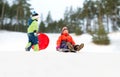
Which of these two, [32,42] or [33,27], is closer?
[33,27]

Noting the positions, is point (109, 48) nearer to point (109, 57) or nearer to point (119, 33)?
point (119, 33)

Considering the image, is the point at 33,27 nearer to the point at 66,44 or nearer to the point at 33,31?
the point at 33,31

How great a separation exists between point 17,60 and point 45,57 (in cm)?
68

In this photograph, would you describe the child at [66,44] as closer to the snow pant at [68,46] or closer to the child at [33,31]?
the snow pant at [68,46]

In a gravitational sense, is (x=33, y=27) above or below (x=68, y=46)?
above

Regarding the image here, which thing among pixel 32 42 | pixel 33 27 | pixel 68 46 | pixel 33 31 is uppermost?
pixel 33 27

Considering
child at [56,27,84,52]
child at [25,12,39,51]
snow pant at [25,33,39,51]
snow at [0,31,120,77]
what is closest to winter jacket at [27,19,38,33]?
child at [25,12,39,51]

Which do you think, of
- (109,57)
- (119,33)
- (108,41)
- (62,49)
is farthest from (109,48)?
(109,57)

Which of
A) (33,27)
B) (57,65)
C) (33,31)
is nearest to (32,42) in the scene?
(33,31)

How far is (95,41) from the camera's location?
3459 centimetres

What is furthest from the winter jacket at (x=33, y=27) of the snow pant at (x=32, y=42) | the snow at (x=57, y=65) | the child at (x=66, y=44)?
the snow at (x=57, y=65)

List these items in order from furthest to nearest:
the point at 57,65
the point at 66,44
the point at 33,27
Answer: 1. the point at 66,44
2. the point at 33,27
3. the point at 57,65

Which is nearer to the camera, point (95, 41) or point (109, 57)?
point (109, 57)

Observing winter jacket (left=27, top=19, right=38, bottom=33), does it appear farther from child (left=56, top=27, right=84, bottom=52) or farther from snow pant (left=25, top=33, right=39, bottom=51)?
child (left=56, top=27, right=84, bottom=52)
